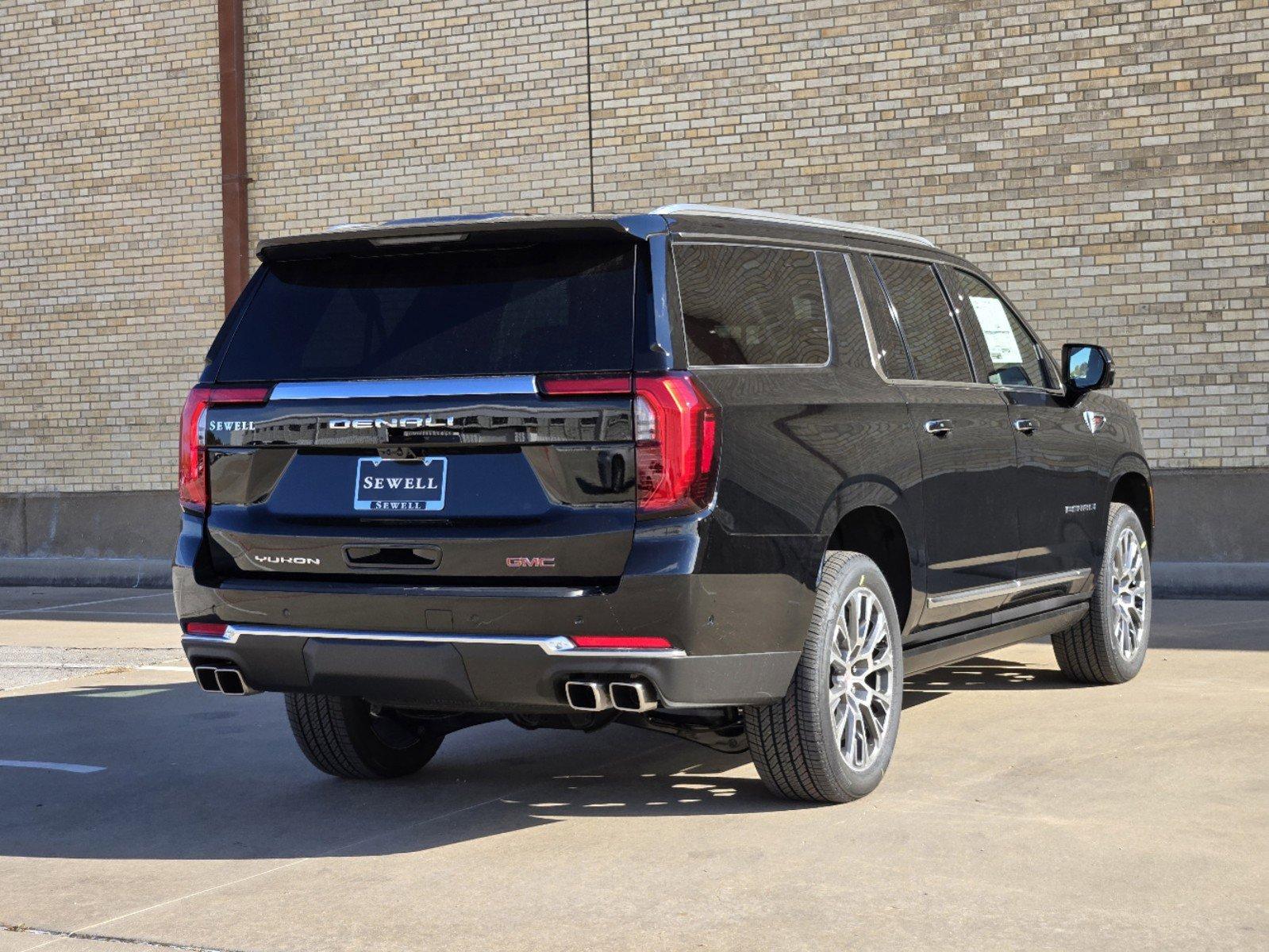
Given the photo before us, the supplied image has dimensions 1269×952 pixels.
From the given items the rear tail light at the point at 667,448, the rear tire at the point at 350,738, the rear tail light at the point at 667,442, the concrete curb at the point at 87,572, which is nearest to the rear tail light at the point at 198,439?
the rear tire at the point at 350,738

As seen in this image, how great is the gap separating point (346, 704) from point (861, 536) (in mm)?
1929

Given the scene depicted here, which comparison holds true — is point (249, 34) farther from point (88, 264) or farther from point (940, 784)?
point (940, 784)

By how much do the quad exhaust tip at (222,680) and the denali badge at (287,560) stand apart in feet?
1.21

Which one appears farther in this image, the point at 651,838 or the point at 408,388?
the point at 651,838

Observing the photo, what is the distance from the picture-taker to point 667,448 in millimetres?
4914

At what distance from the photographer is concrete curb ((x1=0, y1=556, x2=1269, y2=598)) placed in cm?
1223

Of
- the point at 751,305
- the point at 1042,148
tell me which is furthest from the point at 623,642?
the point at 1042,148

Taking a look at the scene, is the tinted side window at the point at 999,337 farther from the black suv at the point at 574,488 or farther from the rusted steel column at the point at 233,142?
the rusted steel column at the point at 233,142

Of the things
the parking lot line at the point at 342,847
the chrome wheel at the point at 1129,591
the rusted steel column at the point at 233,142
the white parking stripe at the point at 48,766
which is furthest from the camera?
the rusted steel column at the point at 233,142

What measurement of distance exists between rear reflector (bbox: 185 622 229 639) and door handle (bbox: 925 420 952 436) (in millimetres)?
2567

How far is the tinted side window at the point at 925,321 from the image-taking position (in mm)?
6449

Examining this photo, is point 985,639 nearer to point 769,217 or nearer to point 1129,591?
point 1129,591

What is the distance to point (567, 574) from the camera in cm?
496

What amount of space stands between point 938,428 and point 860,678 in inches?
43.1
